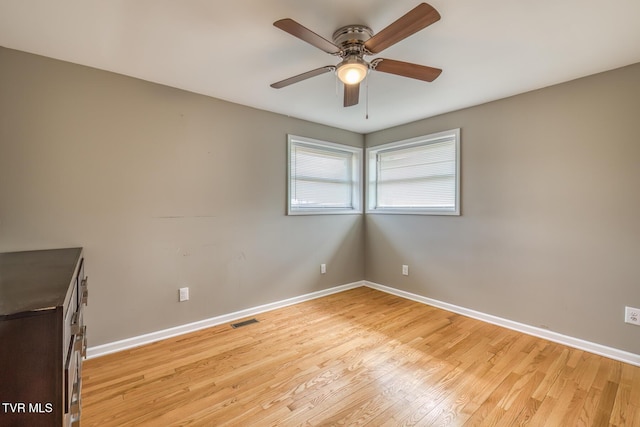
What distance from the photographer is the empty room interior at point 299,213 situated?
162 cm

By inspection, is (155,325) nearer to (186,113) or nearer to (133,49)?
(186,113)

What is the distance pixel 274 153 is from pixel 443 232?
84.1 inches

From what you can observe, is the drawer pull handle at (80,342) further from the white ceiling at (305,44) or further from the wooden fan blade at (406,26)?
the wooden fan blade at (406,26)

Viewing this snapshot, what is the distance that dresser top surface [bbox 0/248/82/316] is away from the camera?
3.23ft

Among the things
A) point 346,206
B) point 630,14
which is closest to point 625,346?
point 630,14

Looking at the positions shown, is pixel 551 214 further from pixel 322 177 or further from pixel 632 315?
pixel 322 177

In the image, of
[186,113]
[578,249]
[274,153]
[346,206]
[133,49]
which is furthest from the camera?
[346,206]

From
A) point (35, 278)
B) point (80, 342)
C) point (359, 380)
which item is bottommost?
point (359, 380)

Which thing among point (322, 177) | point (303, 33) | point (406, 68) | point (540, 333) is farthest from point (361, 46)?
point (540, 333)

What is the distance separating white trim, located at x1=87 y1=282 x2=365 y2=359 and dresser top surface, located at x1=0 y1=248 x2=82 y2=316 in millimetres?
860

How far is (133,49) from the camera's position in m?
1.98

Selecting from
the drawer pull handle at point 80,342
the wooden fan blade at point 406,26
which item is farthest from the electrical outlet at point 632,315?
the drawer pull handle at point 80,342

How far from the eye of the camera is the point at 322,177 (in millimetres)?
3826

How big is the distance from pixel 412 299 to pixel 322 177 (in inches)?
76.0
